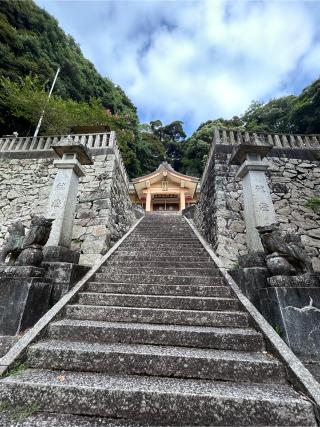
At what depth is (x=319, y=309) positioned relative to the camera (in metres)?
2.61

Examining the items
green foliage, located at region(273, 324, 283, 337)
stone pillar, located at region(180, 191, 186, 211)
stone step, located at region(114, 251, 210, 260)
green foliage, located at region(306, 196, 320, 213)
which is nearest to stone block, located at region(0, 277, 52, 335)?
stone step, located at region(114, 251, 210, 260)

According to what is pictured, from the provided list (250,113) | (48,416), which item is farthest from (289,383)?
(250,113)

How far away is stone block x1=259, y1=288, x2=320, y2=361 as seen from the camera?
2479 mm

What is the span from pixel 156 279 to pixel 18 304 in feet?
6.62

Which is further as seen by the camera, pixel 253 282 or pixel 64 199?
pixel 64 199

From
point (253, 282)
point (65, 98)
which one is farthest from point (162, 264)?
point (65, 98)

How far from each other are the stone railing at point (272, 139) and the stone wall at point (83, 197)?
148 inches

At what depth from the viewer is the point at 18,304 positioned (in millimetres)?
2789

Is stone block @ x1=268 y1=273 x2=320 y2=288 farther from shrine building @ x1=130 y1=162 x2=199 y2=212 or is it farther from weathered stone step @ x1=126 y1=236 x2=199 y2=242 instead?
shrine building @ x1=130 y1=162 x2=199 y2=212

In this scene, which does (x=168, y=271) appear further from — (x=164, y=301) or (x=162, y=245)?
(x=162, y=245)

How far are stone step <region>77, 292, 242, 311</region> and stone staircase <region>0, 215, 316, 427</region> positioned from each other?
0.04 ft

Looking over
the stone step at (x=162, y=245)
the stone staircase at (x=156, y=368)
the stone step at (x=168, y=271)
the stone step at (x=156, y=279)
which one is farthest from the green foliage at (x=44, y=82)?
the stone staircase at (x=156, y=368)

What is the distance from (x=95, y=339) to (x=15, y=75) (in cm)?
1548

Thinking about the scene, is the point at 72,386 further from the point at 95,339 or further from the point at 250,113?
the point at 250,113
